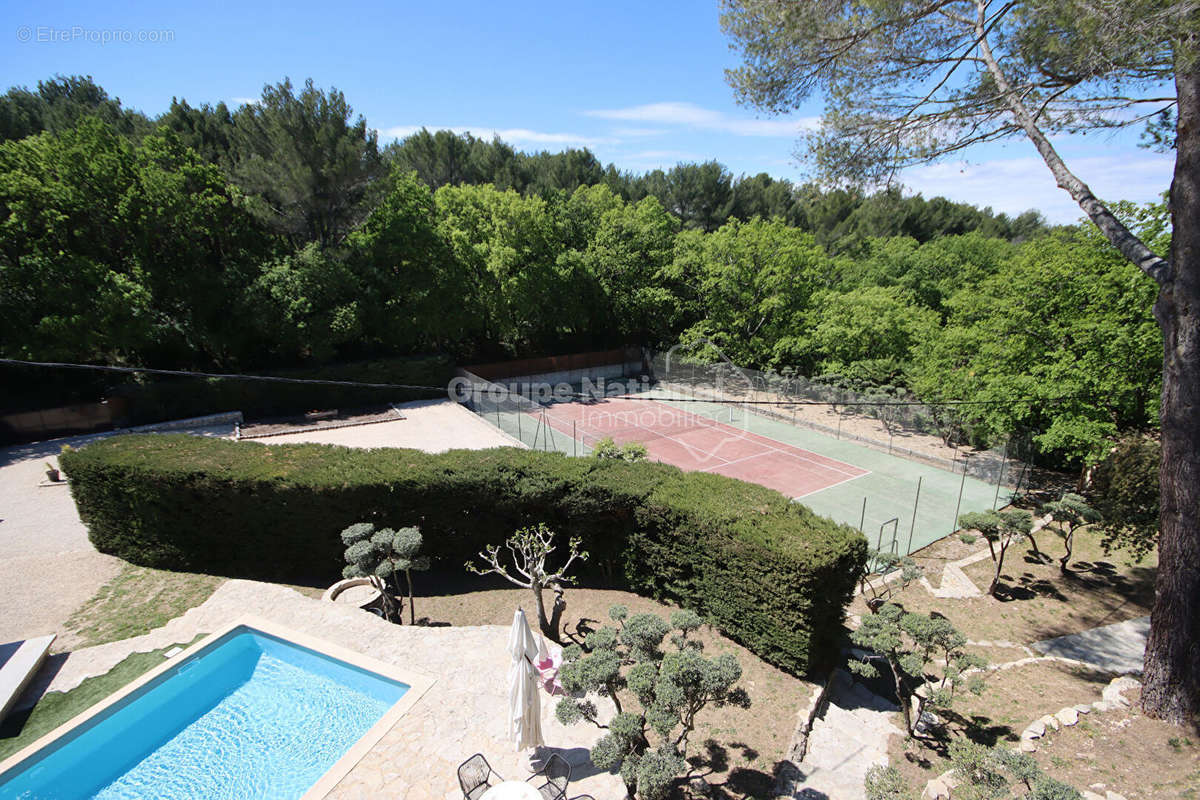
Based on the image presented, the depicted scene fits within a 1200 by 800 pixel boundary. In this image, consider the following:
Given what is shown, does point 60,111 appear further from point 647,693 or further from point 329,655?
point 647,693

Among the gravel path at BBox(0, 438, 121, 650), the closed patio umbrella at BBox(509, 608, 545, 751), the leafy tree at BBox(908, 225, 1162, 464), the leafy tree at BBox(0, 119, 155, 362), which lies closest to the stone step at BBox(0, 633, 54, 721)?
the gravel path at BBox(0, 438, 121, 650)

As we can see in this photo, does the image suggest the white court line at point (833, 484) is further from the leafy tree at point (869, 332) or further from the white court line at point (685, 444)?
the leafy tree at point (869, 332)

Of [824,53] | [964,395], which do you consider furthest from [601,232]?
[824,53]

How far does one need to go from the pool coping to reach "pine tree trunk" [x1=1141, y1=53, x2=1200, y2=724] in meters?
11.3

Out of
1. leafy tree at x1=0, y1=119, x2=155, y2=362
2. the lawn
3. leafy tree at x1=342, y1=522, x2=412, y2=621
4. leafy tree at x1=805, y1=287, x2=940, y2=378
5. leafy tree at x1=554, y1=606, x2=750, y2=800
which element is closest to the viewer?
leafy tree at x1=554, y1=606, x2=750, y2=800

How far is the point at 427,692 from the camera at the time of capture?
8508mm

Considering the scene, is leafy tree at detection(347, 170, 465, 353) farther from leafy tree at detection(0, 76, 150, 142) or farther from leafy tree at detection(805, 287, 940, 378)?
leafy tree at detection(805, 287, 940, 378)

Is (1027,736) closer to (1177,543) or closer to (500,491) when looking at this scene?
(1177,543)

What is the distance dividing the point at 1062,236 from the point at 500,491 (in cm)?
2082

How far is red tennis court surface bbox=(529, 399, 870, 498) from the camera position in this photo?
67.2ft

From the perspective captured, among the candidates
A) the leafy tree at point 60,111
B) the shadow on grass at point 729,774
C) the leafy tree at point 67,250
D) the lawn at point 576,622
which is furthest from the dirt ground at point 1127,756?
the leafy tree at point 60,111

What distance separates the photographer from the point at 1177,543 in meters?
8.26

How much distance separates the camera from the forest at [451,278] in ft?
57.3

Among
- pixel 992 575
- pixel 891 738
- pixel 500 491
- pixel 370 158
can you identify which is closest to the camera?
pixel 891 738
